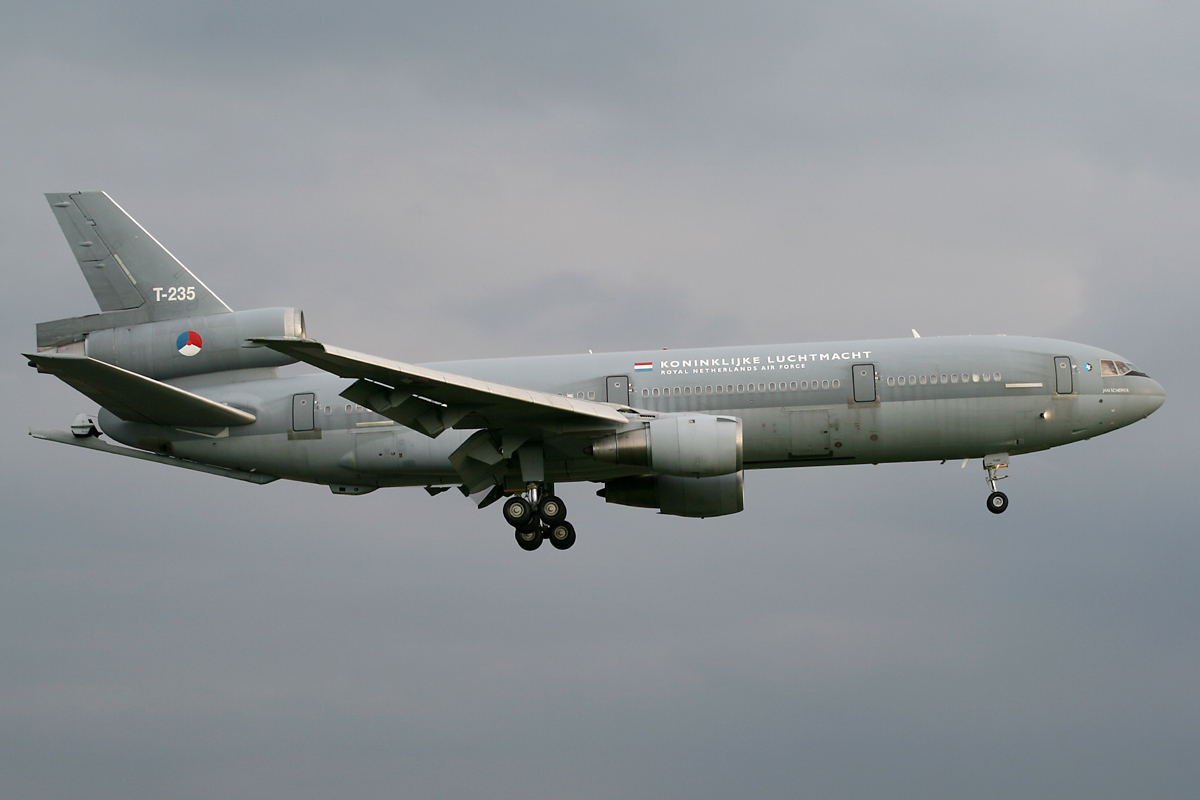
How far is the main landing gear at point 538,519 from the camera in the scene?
107ft

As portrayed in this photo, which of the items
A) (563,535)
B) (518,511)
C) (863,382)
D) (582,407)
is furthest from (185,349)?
(863,382)

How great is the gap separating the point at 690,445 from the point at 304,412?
35.6 ft

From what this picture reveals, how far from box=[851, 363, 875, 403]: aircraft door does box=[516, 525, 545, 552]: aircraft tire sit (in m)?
8.92

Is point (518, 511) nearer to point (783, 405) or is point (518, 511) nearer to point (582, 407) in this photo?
point (582, 407)

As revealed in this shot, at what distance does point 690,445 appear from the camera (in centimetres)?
2934

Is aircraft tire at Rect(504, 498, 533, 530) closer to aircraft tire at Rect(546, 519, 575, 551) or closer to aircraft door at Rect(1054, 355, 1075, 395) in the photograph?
aircraft tire at Rect(546, 519, 575, 551)

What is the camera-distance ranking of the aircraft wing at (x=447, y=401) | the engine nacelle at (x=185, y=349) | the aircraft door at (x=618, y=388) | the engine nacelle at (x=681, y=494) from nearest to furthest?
the aircraft wing at (x=447, y=401) < the aircraft door at (x=618, y=388) < the engine nacelle at (x=185, y=349) < the engine nacelle at (x=681, y=494)

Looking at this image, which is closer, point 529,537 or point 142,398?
point 142,398

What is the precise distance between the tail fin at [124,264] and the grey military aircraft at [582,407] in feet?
0.33

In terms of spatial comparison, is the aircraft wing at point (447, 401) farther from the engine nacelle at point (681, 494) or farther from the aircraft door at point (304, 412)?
the aircraft door at point (304, 412)

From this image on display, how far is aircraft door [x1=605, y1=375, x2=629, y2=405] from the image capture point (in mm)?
32625

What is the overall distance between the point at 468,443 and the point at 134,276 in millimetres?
11471

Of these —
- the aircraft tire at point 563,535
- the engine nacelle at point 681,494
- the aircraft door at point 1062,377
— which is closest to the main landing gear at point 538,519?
the aircraft tire at point 563,535

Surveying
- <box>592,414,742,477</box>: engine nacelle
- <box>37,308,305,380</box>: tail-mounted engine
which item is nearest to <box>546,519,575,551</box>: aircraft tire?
<box>592,414,742,477</box>: engine nacelle
